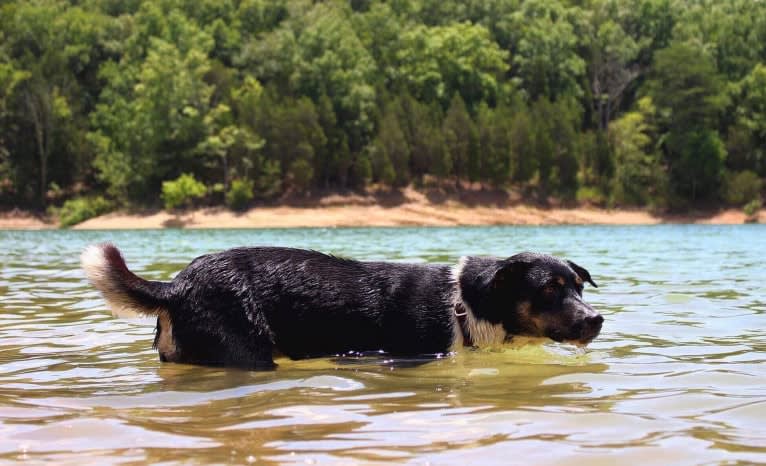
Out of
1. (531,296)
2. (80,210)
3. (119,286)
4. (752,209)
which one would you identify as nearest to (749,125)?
(752,209)

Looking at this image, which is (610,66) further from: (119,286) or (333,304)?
(119,286)

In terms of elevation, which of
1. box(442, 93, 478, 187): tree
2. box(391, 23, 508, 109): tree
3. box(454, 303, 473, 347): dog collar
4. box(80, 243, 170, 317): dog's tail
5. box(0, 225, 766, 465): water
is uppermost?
box(391, 23, 508, 109): tree

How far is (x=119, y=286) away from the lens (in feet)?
23.5

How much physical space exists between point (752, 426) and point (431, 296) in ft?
10.6

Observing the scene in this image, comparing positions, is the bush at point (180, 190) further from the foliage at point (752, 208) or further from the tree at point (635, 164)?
the foliage at point (752, 208)

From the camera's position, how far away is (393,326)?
25.3 feet

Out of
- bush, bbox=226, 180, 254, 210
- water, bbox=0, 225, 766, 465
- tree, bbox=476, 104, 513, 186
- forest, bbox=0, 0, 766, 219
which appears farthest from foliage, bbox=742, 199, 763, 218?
water, bbox=0, 225, 766, 465

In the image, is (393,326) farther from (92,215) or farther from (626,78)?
(626,78)

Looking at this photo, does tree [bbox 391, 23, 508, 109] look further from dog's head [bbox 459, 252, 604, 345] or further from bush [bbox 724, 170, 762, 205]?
dog's head [bbox 459, 252, 604, 345]

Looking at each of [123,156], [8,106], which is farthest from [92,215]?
[8,106]

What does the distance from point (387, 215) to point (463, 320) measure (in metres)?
66.1

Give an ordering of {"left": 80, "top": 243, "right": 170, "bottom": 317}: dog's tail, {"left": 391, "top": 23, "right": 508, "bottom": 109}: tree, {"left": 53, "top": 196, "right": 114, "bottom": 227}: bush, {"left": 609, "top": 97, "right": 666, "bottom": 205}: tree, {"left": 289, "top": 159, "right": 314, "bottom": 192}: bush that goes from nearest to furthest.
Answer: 1. {"left": 80, "top": 243, "right": 170, "bottom": 317}: dog's tail
2. {"left": 53, "top": 196, "right": 114, "bottom": 227}: bush
3. {"left": 289, "top": 159, "right": 314, "bottom": 192}: bush
4. {"left": 609, "top": 97, "right": 666, "bottom": 205}: tree
5. {"left": 391, "top": 23, "right": 508, "bottom": 109}: tree

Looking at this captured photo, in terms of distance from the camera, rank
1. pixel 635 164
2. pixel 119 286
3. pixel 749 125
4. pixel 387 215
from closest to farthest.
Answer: pixel 119 286 < pixel 387 215 < pixel 635 164 < pixel 749 125

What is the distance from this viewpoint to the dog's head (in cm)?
747
